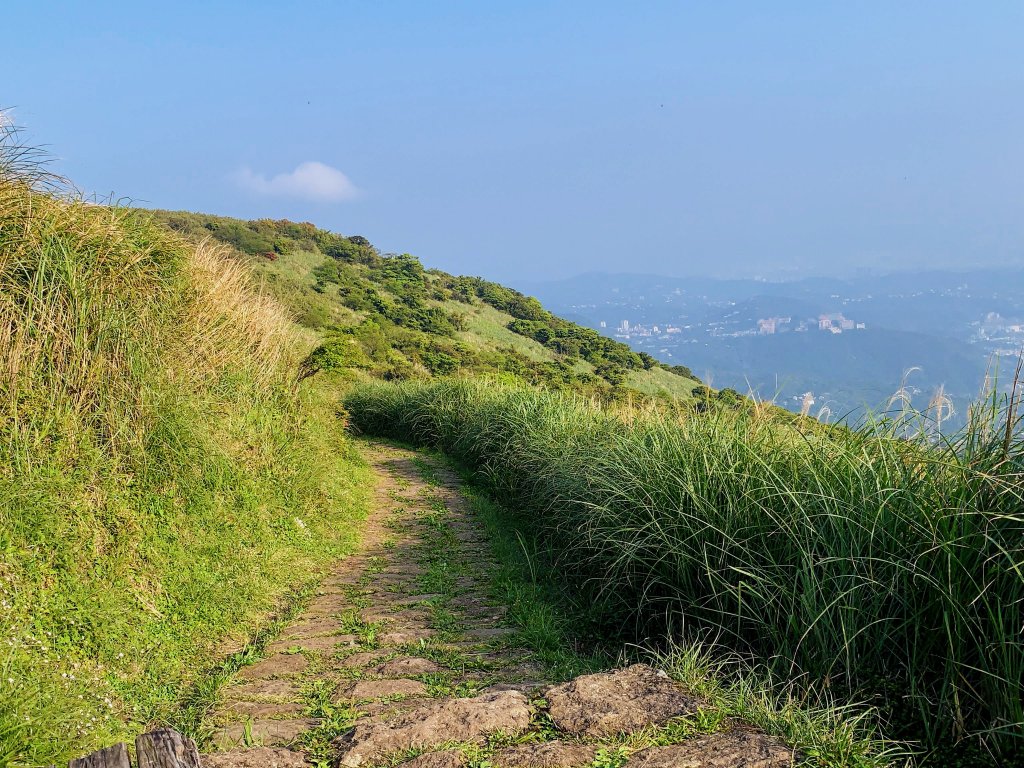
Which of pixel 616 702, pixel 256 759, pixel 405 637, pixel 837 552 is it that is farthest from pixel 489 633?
pixel 837 552

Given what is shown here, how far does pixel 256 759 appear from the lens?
2.77 m

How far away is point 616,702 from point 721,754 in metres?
0.50

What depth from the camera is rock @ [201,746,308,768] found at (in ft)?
8.76

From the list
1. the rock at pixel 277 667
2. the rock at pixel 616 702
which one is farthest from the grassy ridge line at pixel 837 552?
the rock at pixel 277 667

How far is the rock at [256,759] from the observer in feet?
8.76

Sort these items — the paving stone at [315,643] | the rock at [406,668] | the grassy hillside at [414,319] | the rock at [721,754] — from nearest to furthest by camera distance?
the rock at [721,754] → the rock at [406,668] → the paving stone at [315,643] → the grassy hillside at [414,319]

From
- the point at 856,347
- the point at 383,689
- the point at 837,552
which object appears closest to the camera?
the point at 383,689

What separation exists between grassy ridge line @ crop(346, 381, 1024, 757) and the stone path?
0.93m

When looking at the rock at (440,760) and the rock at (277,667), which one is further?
the rock at (277,667)

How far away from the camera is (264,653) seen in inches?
169

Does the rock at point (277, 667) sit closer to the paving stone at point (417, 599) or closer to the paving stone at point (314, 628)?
the paving stone at point (314, 628)

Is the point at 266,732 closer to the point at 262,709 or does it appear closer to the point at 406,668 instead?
the point at 262,709

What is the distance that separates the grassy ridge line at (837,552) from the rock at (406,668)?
1288 mm

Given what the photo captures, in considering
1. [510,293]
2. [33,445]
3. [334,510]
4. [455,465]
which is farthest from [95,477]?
[510,293]
